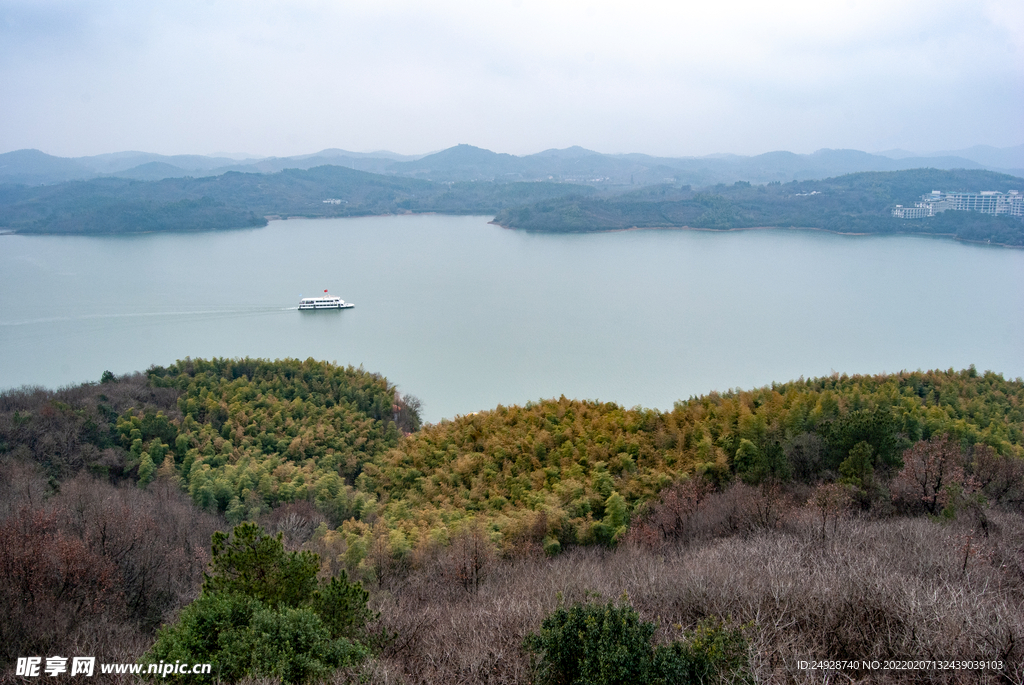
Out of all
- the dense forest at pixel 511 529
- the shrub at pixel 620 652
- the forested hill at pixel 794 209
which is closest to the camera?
the shrub at pixel 620 652

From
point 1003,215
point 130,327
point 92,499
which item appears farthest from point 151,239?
point 1003,215

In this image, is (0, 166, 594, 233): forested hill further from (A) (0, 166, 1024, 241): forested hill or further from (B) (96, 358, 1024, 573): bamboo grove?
(B) (96, 358, 1024, 573): bamboo grove

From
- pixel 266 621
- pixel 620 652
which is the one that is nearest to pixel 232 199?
pixel 266 621

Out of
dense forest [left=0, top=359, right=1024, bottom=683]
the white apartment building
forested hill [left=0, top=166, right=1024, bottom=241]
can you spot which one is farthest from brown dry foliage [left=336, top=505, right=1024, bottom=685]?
the white apartment building

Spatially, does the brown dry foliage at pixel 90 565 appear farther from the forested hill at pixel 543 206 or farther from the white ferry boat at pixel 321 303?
the forested hill at pixel 543 206

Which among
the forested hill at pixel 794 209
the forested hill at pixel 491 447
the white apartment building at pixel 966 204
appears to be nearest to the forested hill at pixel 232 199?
the forested hill at pixel 794 209

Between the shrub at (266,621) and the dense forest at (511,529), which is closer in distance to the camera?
the shrub at (266,621)
